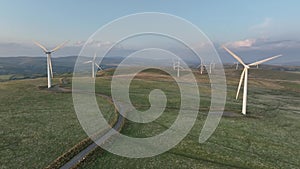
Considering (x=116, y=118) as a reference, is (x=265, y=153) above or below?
below

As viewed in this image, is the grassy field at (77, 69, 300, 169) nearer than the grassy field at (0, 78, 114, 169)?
No

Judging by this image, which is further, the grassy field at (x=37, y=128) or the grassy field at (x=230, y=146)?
the grassy field at (x=230, y=146)

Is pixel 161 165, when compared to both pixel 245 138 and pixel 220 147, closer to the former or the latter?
pixel 220 147

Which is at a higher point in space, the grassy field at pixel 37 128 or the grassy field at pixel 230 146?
the grassy field at pixel 37 128

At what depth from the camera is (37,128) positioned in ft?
166

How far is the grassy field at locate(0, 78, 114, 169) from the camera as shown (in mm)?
36688

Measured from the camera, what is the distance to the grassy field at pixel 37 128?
36688 mm

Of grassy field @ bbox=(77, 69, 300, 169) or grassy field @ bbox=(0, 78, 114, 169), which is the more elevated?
grassy field @ bbox=(0, 78, 114, 169)

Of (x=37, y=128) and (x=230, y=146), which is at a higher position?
(x=37, y=128)

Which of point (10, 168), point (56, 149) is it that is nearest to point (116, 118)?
point (56, 149)

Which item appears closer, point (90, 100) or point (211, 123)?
point (211, 123)

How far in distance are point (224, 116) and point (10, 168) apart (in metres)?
52.8

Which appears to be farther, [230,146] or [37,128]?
[37,128]

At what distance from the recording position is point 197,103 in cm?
8575
